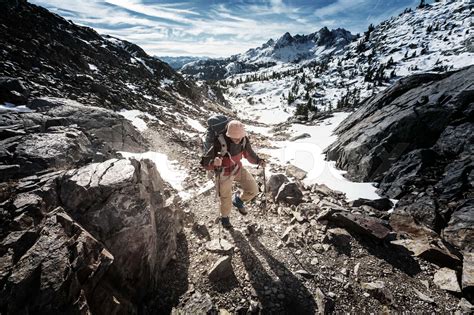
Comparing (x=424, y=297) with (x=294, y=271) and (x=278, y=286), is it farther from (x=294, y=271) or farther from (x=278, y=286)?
(x=278, y=286)

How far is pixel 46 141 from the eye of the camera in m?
7.39

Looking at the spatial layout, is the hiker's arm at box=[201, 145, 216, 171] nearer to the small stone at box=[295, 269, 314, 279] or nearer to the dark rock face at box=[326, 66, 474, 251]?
the small stone at box=[295, 269, 314, 279]

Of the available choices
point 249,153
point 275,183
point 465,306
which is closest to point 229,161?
point 249,153

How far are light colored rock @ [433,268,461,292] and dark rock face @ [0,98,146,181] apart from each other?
34.0 ft

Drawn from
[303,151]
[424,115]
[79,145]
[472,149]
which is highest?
[424,115]

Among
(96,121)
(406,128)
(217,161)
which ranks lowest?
(96,121)

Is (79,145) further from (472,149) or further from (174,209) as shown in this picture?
(472,149)

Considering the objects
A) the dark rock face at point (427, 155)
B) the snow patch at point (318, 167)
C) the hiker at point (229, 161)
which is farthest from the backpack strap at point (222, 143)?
the dark rock face at point (427, 155)

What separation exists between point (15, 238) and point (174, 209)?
3.83 meters

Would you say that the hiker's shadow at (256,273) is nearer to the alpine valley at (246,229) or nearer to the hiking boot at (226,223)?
the alpine valley at (246,229)

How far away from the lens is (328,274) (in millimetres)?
5680

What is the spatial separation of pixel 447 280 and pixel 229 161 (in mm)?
6151

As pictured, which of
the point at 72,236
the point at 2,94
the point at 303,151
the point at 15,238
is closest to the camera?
the point at 15,238

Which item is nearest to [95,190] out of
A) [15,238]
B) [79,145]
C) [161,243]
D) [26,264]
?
[15,238]
